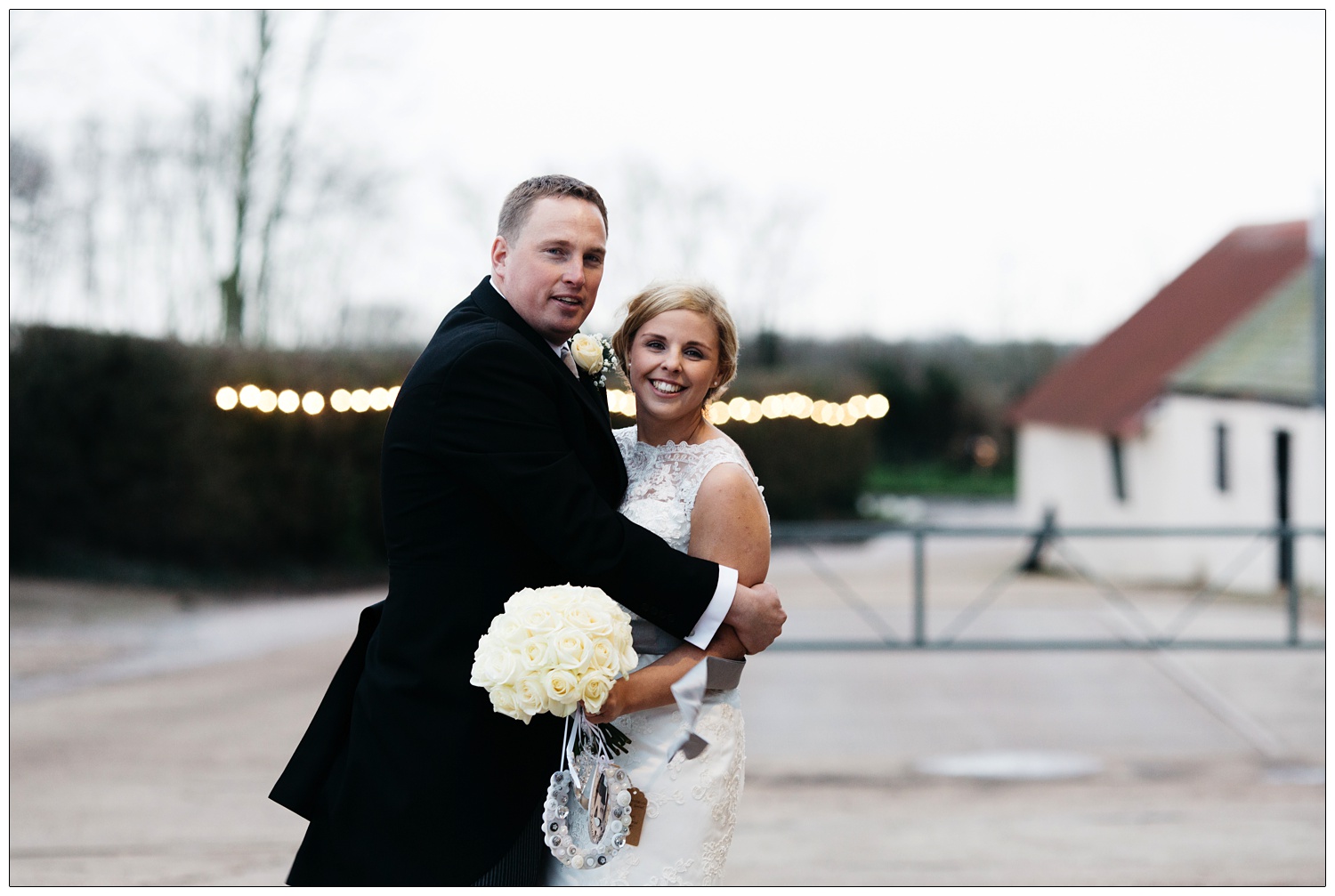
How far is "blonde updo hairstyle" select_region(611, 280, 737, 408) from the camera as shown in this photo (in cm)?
249

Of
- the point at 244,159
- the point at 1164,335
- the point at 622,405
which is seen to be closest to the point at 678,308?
the point at 622,405

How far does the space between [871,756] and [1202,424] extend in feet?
41.1

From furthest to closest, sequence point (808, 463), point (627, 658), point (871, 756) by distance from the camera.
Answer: point (808, 463), point (871, 756), point (627, 658)

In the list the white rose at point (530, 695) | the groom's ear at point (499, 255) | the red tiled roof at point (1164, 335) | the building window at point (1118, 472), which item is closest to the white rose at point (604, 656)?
the white rose at point (530, 695)

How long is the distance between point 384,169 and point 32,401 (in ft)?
19.6

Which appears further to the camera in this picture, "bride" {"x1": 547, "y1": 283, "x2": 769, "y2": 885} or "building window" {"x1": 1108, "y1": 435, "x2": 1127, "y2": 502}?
"building window" {"x1": 1108, "y1": 435, "x2": 1127, "y2": 502}

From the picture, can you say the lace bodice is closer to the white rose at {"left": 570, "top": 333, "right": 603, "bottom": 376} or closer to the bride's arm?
the bride's arm

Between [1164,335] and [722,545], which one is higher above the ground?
[1164,335]

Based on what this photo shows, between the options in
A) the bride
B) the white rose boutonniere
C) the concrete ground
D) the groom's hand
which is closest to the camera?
the groom's hand

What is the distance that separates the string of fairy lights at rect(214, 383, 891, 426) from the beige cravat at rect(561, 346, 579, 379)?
17.6ft

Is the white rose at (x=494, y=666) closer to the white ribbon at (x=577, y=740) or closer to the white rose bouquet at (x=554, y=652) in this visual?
the white rose bouquet at (x=554, y=652)

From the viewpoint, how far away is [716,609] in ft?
7.70

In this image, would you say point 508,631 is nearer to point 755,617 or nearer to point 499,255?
point 755,617

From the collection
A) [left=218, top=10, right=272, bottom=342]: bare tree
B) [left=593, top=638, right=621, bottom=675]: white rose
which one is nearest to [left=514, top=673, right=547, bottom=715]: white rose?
[left=593, top=638, right=621, bottom=675]: white rose
